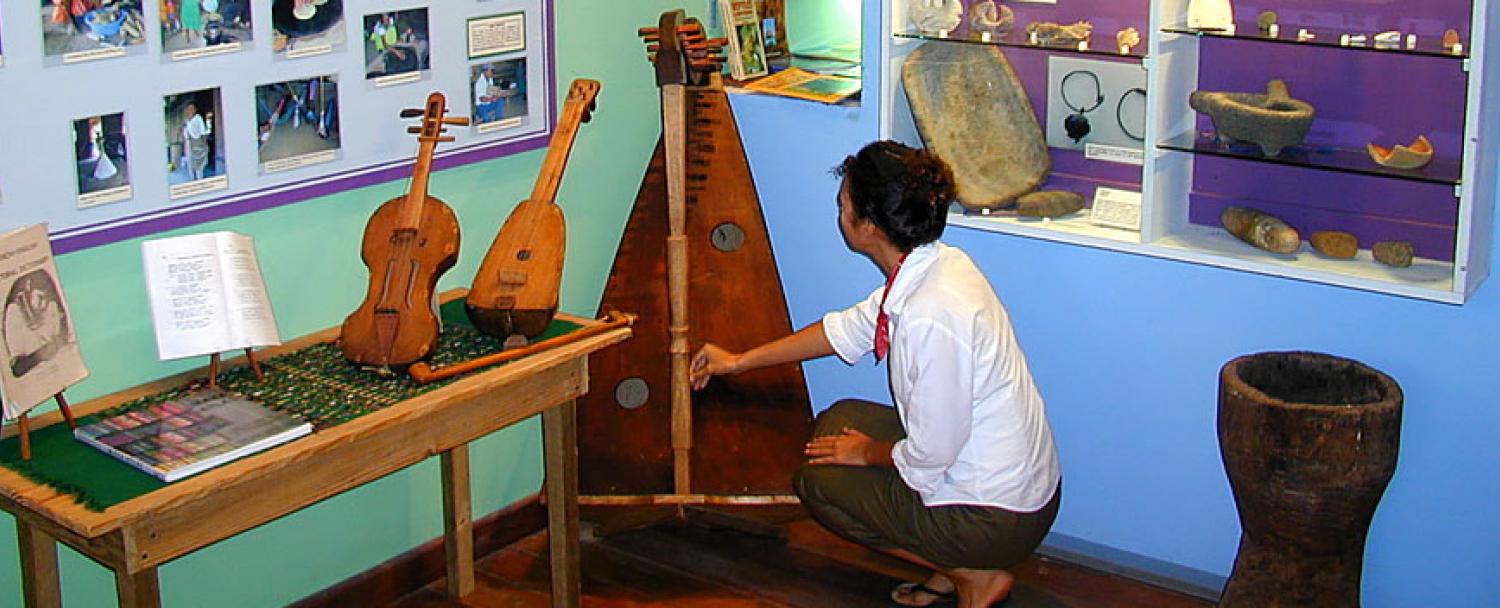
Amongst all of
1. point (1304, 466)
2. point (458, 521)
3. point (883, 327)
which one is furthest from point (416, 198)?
point (1304, 466)

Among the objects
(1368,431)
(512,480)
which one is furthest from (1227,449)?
(512,480)

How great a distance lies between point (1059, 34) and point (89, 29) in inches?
76.2

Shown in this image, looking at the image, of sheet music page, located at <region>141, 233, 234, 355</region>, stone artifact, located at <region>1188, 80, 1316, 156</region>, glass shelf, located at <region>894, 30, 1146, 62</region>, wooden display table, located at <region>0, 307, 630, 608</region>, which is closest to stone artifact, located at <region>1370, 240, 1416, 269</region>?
stone artifact, located at <region>1188, 80, 1316, 156</region>

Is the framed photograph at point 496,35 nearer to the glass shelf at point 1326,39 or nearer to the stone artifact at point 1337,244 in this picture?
the glass shelf at point 1326,39

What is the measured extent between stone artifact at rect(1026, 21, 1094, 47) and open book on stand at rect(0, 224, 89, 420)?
79.5 inches

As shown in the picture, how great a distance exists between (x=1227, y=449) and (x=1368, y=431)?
0.28 metres

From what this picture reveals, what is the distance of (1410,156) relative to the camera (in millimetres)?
3203

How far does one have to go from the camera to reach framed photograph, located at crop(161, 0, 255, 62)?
2945 mm

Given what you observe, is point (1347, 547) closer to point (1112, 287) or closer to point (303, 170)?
point (1112, 287)

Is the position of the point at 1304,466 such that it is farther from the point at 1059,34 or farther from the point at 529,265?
the point at 529,265

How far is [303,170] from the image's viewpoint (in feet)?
10.6

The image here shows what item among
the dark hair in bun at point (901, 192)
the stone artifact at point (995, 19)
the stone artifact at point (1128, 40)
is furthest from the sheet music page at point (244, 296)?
the stone artifact at point (1128, 40)

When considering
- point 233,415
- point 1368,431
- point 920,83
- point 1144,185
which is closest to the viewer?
point 233,415

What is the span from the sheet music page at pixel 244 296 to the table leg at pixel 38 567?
44 cm
